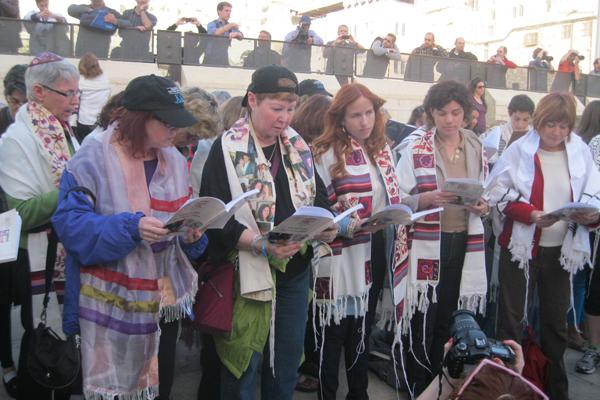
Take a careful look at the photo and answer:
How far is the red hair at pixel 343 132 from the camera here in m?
3.47

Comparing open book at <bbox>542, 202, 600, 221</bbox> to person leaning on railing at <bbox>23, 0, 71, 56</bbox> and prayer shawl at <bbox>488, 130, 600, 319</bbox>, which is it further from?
person leaning on railing at <bbox>23, 0, 71, 56</bbox>

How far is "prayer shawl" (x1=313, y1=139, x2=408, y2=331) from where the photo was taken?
133 inches

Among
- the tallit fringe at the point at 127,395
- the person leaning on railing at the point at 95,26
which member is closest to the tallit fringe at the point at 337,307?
the tallit fringe at the point at 127,395

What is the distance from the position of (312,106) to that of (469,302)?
1.56 m

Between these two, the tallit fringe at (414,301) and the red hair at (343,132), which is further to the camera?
the tallit fringe at (414,301)

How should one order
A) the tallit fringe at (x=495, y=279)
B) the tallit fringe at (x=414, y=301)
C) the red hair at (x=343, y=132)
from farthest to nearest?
1. the tallit fringe at (x=495, y=279)
2. the tallit fringe at (x=414, y=301)
3. the red hair at (x=343, y=132)

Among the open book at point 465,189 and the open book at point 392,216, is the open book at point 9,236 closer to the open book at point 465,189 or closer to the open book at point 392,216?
the open book at point 392,216

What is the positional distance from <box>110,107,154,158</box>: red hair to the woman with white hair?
0.49 meters

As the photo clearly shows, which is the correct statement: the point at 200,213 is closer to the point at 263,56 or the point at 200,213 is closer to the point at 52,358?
the point at 52,358

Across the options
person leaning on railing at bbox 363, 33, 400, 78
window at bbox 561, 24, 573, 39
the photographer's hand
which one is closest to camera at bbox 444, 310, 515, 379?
the photographer's hand

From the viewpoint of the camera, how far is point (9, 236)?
7.51 ft

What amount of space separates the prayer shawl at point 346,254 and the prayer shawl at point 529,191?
88 centimetres

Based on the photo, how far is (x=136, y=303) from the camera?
257 centimetres

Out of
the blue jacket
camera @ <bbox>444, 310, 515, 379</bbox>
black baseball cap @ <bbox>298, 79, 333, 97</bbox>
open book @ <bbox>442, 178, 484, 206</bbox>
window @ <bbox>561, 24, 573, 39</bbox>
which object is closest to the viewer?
camera @ <bbox>444, 310, 515, 379</bbox>
